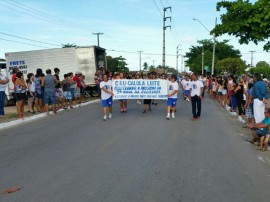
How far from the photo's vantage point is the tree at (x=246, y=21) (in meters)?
15.0

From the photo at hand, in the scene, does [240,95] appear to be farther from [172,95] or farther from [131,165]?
[131,165]

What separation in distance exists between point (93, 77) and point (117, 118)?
1178 cm

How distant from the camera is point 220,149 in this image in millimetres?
8383

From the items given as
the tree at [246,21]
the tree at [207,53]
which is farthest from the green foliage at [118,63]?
the tree at [246,21]

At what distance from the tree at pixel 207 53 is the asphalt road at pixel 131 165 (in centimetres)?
8211

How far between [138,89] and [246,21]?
545 cm

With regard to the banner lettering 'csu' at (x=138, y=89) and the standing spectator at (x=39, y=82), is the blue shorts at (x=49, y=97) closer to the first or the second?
the standing spectator at (x=39, y=82)

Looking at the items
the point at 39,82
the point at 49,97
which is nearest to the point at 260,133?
the point at 49,97

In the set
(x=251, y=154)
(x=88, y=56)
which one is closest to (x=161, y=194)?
(x=251, y=154)

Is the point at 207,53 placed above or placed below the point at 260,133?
above

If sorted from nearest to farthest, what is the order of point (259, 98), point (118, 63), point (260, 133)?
1. point (260, 133)
2. point (259, 98)
3. point (118, 63)

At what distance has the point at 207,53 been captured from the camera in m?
94.7

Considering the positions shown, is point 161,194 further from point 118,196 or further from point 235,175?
point 235,175

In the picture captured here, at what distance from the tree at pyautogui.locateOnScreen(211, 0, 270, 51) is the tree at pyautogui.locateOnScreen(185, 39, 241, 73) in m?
74.4
